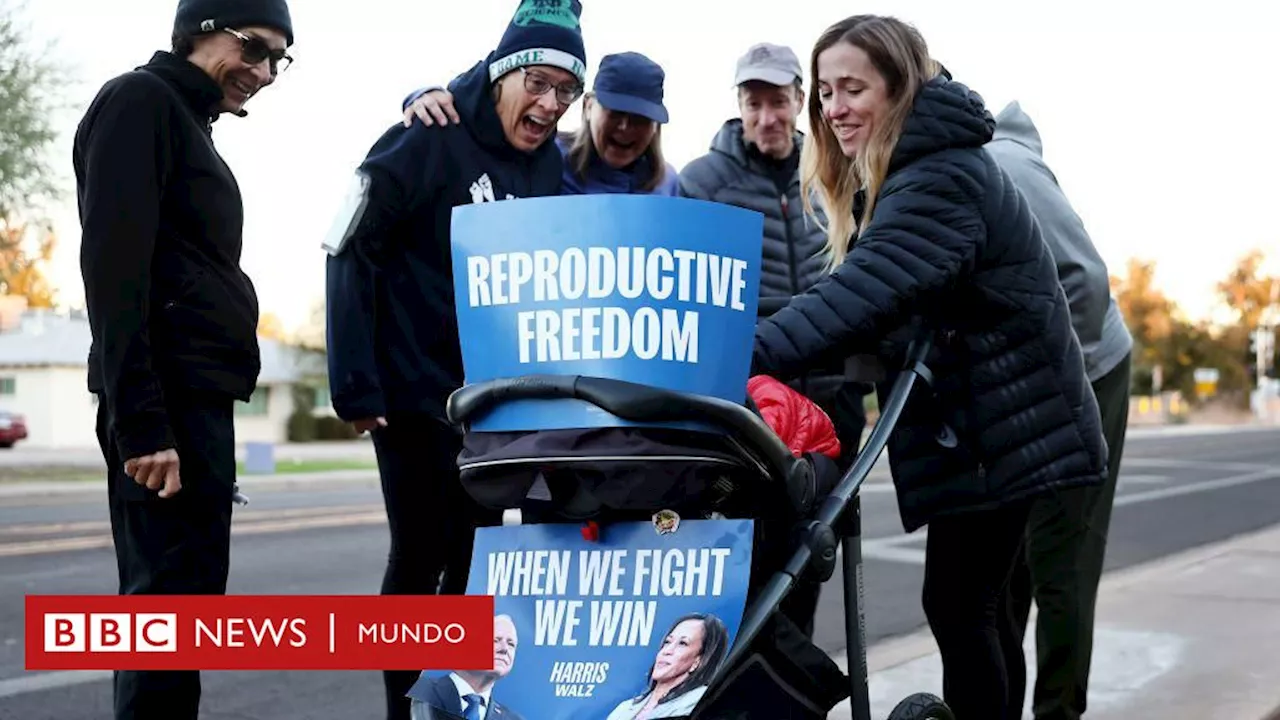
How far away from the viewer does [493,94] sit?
356cm

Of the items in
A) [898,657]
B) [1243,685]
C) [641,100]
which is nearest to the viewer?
[641,100]

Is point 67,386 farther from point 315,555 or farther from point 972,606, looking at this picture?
point 972,606

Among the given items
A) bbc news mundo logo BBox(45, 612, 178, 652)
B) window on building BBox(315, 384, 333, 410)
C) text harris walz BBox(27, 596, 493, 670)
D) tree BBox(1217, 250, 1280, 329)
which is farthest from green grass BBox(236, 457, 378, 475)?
tree BBox(1217, 250, 1280, 329)

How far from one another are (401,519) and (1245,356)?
102 m

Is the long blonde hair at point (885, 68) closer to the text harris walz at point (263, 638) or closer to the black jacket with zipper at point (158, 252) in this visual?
the text harris walz at point (263, 638)

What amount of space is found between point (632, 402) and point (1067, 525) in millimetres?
2105

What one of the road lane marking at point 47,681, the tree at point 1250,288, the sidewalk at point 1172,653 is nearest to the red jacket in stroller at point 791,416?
the sidewalk at point 1172,653

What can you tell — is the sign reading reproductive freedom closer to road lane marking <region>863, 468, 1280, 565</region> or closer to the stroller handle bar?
the stroller handle bar

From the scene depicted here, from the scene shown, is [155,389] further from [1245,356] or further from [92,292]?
[1245,356]

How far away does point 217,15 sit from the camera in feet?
9.40

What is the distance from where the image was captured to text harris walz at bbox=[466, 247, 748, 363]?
236 cm

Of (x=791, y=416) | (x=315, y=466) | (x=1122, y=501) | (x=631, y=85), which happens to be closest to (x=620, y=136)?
(x=631, y=85)

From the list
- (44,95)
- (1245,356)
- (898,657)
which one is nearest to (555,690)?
(898,657)

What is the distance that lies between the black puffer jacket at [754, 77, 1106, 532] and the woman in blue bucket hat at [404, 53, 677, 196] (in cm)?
111
